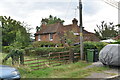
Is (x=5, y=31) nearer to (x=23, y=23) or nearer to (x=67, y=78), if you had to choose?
(x=23, y=23)

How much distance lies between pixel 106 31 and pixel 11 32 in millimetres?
33279

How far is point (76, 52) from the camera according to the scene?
12.3m

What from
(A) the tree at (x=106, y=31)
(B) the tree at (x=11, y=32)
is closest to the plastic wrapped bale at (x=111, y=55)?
(B) the tree at (x=11, y=32)

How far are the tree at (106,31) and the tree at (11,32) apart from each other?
1135 inches

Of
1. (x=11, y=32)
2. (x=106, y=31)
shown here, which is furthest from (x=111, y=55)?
(x=106, y=31)

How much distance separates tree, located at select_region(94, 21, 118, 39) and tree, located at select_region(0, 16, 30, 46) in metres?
28.8

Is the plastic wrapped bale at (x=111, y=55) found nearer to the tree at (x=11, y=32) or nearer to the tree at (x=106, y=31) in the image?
the tree at (x=11, y=32)

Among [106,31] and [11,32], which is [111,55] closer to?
[11,32]

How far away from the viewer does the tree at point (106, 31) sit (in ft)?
160

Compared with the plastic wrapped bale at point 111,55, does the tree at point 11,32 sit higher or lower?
higher

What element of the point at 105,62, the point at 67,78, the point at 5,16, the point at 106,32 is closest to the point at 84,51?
the point at 105,62

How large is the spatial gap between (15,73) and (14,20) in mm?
30819

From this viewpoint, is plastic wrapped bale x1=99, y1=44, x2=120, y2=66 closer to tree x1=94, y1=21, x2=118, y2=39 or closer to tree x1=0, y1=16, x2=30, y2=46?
tree x1=0, y1=16, x2=30, y2=46

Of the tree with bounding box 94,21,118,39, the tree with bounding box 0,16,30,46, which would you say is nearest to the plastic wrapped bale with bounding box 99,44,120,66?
the tree with bounding box 0,16,30,46
